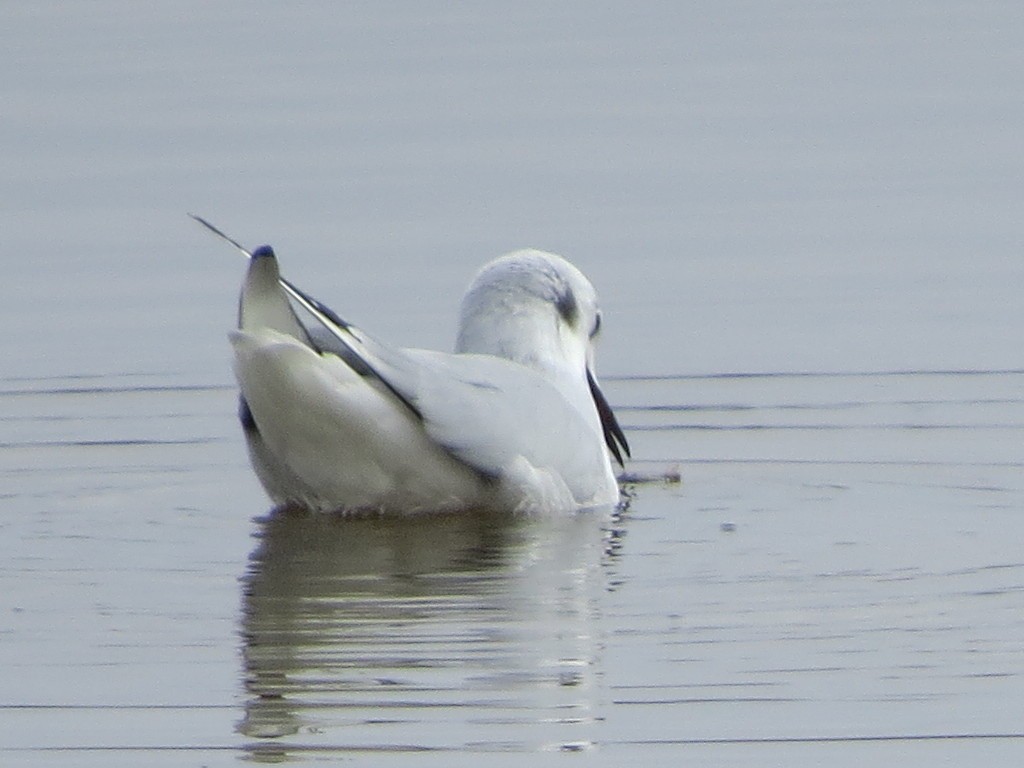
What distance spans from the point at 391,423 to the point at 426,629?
171cm

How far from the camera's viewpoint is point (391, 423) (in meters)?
9.80

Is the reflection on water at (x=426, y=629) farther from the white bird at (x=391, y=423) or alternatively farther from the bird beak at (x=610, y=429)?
the bird beak at (x=610, y=429)

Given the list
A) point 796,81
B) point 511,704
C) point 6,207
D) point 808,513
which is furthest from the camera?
point 796,81

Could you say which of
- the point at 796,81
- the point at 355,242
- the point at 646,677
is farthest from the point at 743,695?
the point at 796,81

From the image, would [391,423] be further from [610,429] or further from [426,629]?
[610,429]

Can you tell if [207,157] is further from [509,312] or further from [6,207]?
[509,312]

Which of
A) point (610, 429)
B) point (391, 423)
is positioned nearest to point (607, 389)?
point (610, 429)

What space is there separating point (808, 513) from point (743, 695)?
291 cm

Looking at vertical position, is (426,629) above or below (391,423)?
below

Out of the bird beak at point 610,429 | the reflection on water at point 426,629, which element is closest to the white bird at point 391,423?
the reflection on water at point 426,629

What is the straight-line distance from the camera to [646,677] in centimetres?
756

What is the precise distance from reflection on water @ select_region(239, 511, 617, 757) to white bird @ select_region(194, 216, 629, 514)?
0.43 ft

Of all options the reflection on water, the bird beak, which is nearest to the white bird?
the reflection on water

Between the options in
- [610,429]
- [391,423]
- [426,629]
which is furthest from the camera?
[610,429]
